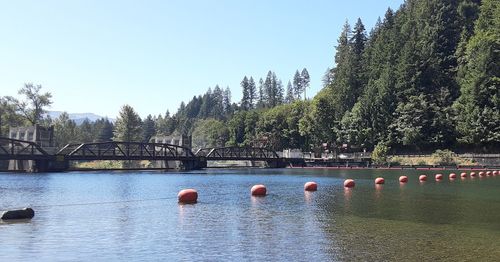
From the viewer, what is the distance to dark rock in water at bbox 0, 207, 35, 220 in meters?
31.0

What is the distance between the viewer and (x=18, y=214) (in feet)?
104

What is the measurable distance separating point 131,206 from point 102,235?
15.0 m

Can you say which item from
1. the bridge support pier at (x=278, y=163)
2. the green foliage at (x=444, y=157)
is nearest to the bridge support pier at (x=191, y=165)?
the bridge support pier at (x=278, y=163)

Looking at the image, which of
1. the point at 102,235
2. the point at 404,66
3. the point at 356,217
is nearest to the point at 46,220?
the point at 102,235

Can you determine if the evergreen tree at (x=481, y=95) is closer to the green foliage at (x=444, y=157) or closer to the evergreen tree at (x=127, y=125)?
the green foliage at (x=444, y=157)

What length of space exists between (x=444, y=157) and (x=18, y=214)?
107m

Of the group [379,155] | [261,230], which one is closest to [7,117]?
[379,155]

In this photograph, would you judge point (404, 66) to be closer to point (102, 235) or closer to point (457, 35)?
point (457, 35)

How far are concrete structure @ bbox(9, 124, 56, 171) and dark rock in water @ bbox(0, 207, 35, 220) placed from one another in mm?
95691

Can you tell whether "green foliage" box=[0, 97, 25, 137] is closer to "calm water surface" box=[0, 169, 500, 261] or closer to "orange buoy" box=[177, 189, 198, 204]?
"calm water surface" box=[0, 169, 500, 261]

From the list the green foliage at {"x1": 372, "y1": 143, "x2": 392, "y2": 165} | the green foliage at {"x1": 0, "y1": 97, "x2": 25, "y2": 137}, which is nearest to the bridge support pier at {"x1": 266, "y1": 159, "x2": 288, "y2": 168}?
the green foliage at {"x1": 372, "y1": 143, "x2": 392, "y2": 165}

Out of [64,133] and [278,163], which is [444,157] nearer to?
[278,163]

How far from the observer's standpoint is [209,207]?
3906 centimetres

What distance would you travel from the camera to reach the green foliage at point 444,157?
4653 inches
